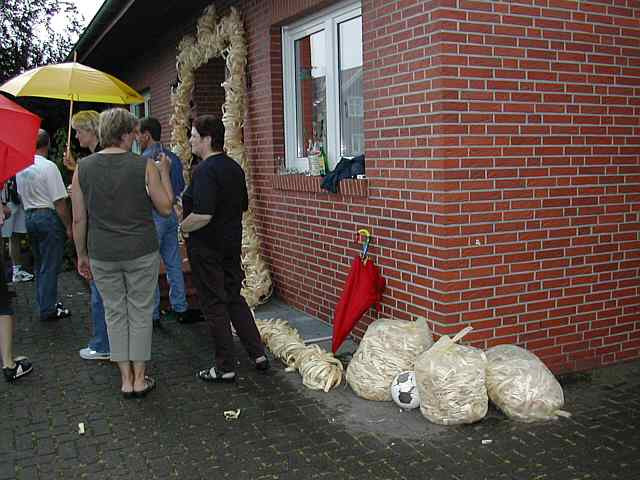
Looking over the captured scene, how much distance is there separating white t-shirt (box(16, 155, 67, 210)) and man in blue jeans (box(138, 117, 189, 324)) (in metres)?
0.90

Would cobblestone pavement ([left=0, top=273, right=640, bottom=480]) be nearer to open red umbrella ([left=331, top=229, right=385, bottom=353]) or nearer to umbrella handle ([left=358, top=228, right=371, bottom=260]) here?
open red umbrella ([left=331, top=229, right=385, bottom=353])

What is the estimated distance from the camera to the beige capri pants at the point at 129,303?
4625 mm

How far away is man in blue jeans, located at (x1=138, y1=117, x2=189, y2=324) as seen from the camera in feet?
20.7

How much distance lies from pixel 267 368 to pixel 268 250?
233cm

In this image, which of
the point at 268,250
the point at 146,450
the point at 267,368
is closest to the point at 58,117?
the point at 268,250

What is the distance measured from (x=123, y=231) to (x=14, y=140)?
3.65 feet

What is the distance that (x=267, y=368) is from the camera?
515cm

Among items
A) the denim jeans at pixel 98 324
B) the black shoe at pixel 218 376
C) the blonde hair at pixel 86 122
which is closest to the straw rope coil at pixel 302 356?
the black shoe at pixel 218 376

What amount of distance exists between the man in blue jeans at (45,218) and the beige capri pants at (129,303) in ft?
6.90

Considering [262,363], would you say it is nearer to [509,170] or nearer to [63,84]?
[509,170]

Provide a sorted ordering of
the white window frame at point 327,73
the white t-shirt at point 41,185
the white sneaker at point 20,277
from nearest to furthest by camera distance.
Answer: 1. the white window frame at point 327,73
2. the white t-shirt at point 41,185
3. the white sneaker at point 20,277

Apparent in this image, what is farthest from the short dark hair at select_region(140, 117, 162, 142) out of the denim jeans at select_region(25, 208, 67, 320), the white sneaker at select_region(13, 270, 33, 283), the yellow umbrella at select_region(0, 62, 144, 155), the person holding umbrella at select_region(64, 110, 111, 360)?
the white sneaker at select_region(13, 270, 33, 283)

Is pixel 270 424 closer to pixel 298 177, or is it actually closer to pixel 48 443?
pixel 48 443

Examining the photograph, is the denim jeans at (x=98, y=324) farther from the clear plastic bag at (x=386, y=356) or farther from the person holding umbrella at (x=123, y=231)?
the clear plastic bag at (x=386, y=356)
